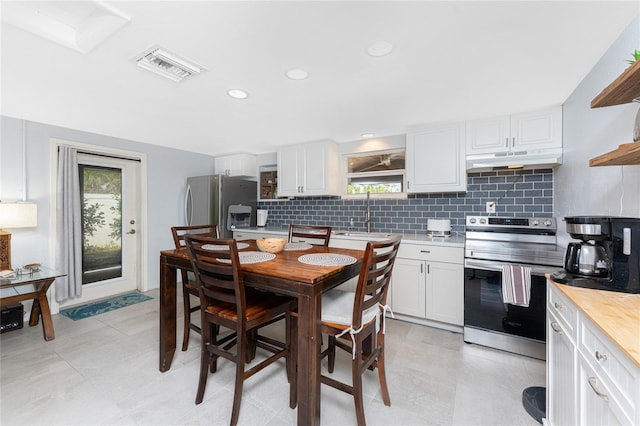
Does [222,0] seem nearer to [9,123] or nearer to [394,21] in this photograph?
[394,21]

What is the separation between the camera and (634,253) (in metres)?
1.20

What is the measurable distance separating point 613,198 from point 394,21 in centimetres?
163

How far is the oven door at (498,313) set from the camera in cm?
218

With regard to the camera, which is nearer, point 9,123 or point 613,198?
point 613,198

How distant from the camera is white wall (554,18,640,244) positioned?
1.43 metres

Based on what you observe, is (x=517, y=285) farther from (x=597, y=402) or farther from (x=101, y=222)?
(x=101, y=222)

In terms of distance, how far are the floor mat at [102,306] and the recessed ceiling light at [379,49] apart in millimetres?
3931

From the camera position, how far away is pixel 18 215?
2637mm

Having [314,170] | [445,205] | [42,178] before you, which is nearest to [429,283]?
[445,205]

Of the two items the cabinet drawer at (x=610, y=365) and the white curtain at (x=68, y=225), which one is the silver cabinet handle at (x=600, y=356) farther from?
the white curtain at (x=68, y=225)

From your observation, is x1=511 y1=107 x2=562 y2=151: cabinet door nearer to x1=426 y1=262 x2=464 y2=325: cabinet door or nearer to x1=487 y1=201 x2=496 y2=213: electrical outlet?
x1=487 y1=201 x2=496 y2=213: electrical outlet

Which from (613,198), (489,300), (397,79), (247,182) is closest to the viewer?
(613,198)

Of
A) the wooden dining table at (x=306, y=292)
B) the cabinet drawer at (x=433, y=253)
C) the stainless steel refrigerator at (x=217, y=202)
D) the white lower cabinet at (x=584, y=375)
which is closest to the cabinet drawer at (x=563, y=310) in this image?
the white lower cabinet at (x=584, y=375)

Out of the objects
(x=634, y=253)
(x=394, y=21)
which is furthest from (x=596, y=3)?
(x=634, y=253)
